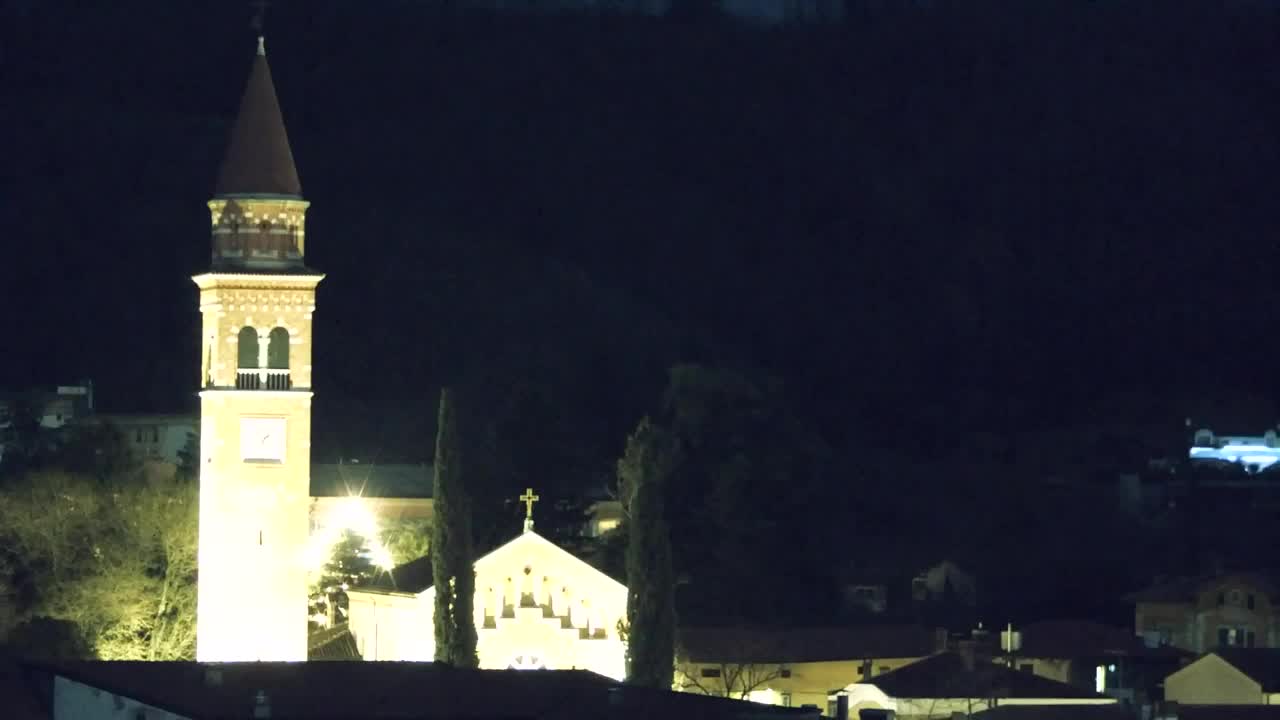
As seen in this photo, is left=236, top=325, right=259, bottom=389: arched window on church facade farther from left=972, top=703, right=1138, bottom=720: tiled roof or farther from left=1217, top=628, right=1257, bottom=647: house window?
left=1217, top=628, right=1257, bottom=647: house window

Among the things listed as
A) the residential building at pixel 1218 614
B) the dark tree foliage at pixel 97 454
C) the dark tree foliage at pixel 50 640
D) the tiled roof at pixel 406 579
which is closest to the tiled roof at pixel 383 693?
the tiled roof at pixel 406 579

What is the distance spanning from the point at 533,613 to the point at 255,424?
7753mm

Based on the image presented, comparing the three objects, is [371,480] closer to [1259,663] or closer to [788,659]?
[788,659]

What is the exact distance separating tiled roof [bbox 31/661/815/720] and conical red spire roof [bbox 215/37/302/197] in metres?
20.3

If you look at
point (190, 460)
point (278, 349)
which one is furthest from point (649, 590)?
point (190, 460)

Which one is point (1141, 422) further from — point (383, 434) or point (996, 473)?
point (383, 434)

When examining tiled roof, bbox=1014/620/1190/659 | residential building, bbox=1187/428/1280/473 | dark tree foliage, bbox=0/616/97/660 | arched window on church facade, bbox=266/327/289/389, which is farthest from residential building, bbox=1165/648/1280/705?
residential building, bbox=1187/428/1280/473

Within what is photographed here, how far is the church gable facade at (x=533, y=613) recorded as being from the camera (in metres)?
77.1

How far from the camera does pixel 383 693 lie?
53656 millimetres

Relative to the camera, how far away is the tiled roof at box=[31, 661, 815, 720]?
50594mm

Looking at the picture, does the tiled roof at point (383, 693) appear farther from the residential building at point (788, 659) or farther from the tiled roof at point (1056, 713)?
the residential building at point (788, 659)

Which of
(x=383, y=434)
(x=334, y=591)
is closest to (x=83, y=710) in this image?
(x=334, y=591)

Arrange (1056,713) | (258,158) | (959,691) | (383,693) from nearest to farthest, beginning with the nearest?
(383,693) → (1056,713) → (959,691) → (258,158)

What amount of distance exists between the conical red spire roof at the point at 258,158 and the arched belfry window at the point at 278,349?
128 inches
